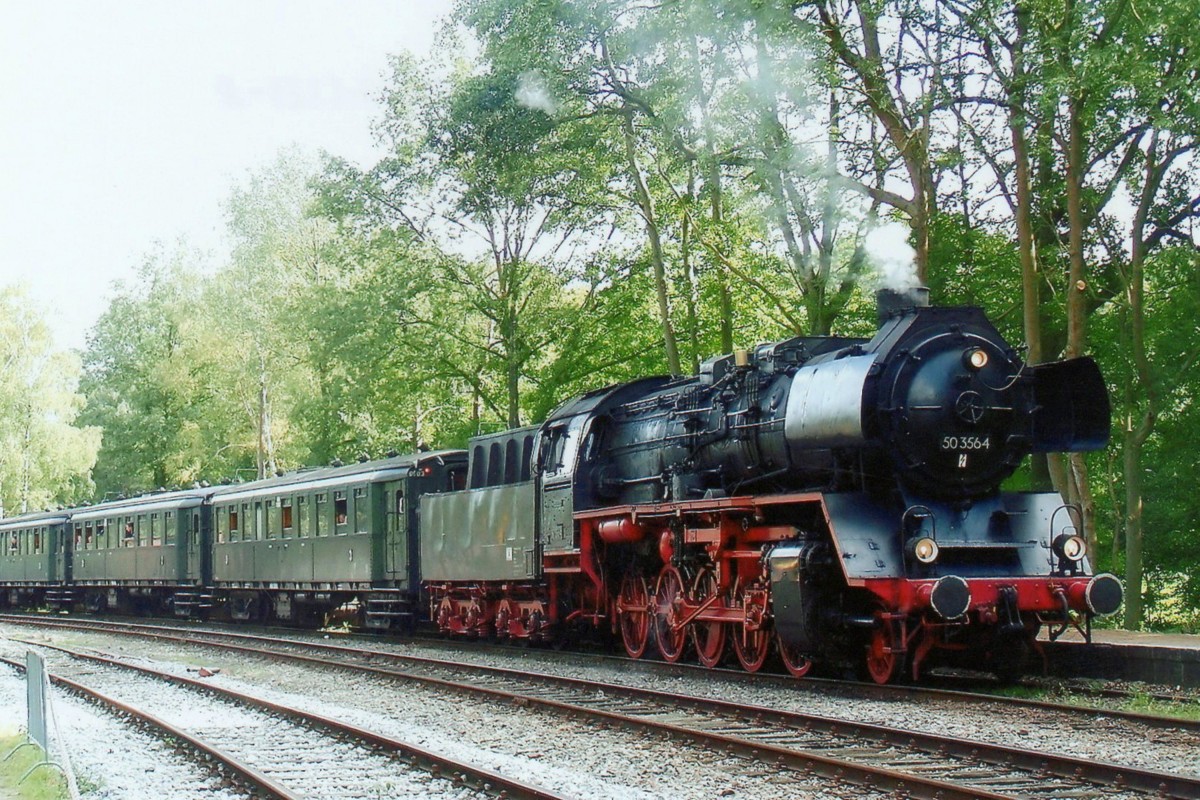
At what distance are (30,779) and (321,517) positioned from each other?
16534 millimetres

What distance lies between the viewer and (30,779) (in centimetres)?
802

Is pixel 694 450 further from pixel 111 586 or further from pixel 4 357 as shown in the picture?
pixel 4 357

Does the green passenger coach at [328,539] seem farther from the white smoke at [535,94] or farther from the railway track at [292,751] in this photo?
the railway track at [292,751]

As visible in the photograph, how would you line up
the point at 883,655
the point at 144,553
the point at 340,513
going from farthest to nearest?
the point at 144,553 → the point at 340,513 → the point at 883,655

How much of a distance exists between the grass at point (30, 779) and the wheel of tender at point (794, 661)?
271 inches

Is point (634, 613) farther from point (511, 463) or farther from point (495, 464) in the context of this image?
point (495, 464)

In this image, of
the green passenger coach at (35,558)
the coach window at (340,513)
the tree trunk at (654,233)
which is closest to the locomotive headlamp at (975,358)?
the tree trunk at (654,233)

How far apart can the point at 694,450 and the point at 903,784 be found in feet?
24.4

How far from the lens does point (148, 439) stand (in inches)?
2394

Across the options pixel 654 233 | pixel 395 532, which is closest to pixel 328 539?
pixel 395 532

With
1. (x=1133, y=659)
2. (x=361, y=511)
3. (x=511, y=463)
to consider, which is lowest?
(x=1133, y=659)

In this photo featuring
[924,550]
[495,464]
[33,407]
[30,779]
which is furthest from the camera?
[33,407]

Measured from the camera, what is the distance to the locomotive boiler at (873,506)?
1165 centimetres

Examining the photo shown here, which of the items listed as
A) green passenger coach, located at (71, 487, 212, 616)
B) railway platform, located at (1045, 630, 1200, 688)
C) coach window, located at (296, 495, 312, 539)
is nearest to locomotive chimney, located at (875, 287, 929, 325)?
railway platform, located at (1045, 630, 1200, 688)
